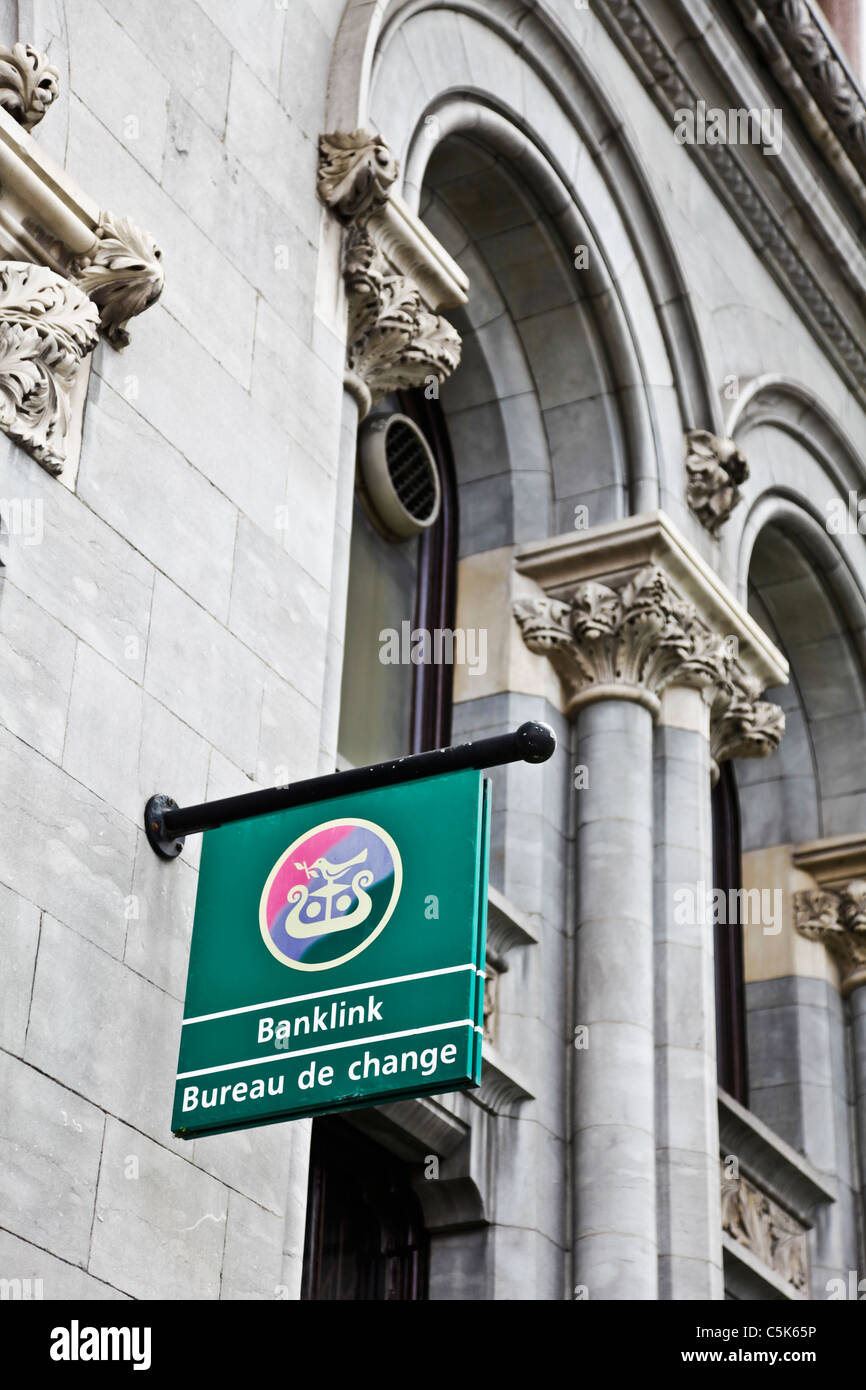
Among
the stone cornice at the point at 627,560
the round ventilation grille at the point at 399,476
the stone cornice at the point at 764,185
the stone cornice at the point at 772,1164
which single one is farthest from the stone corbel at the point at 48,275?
the stone cornice at the point at 764,185

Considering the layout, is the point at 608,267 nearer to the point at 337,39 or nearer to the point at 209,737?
the point at 337,39

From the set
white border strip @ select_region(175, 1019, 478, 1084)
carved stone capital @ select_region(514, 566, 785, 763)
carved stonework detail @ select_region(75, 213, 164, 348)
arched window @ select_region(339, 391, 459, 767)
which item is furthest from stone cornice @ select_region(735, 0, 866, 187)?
white border strip @ select_region(175, 1019, 478, 1084)

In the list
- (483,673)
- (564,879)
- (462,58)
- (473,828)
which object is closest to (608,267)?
(462,58)

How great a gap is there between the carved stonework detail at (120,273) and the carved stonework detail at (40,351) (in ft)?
0.63

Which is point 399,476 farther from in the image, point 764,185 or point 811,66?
point 811,66

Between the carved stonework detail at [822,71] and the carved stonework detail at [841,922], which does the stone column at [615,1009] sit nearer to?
the carved stonework detail at [841,922]

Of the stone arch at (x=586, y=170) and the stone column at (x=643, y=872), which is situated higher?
the stone arch at (x=586, y=170)

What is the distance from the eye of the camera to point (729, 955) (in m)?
18.0

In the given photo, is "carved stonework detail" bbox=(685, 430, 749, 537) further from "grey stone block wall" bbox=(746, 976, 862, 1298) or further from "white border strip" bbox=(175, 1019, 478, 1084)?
"white border strip" bbox=(175, 1019, 478, 1084)

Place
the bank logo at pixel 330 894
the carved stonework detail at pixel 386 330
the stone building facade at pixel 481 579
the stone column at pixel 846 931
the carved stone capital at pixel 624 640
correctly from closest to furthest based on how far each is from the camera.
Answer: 1. the bank logo at pixel 330 894
2. the stone building facade at pixel 481 579
3. the carved stonework detail at pixel 386 330
4. the carved stone capital at pixel 624 640
5. the stone column at pixel 846 931

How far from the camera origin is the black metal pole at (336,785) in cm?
753

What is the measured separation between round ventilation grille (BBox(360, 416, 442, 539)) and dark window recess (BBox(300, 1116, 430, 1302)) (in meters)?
4.16

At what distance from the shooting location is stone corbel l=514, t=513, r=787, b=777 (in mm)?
14266

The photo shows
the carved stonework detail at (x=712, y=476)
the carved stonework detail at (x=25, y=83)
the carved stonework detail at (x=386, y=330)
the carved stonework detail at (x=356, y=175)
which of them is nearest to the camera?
the carved stonework detail at (x=25, y=83)
